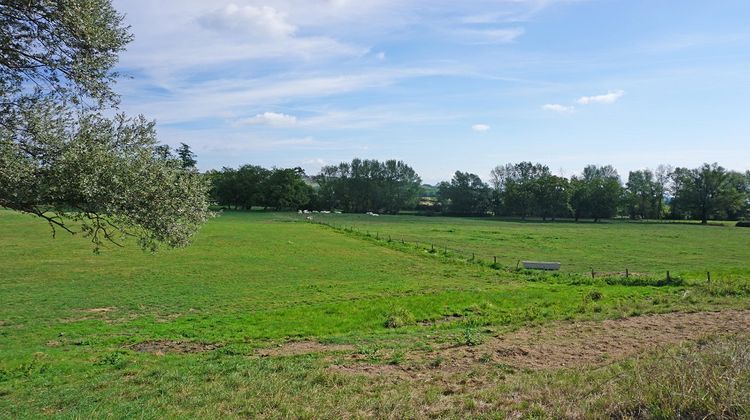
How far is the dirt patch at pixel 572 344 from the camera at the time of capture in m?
12.1

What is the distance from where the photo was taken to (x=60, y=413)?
9453mm

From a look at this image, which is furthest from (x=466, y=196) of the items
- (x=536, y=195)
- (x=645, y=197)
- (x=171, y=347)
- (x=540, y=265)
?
(x=171, y=347)

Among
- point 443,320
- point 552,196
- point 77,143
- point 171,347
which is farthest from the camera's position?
point 552,196

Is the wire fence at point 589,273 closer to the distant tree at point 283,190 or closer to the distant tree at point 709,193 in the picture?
the distant tree at point 283,190

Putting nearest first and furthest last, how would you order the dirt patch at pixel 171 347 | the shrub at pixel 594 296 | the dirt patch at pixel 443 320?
the dirt patch at pixel 171 347
the dirt patch at pixel 443 320
the shrub at pixel 594 296

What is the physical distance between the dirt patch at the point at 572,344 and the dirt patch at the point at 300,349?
2163mm

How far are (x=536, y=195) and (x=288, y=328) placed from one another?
164743mm

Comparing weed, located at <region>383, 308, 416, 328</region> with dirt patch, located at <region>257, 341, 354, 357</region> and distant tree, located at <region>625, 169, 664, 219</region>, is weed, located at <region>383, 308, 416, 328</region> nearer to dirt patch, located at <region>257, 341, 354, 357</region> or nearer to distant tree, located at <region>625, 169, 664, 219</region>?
dirt patch, located at <region>257, 341, 354, 357</region>

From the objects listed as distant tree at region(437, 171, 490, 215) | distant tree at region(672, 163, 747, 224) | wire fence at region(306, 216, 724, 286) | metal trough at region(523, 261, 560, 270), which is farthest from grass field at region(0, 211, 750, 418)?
distant tree at region(437, 171, 490, 215)

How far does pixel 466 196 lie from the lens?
192500 mm

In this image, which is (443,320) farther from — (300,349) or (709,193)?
(709,193)

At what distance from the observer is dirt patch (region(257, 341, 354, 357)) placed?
49.6ft

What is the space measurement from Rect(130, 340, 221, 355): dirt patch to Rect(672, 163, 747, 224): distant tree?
173280mm

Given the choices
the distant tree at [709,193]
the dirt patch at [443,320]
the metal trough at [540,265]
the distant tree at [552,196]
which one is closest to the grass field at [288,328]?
the dirt patch at [443,320]
